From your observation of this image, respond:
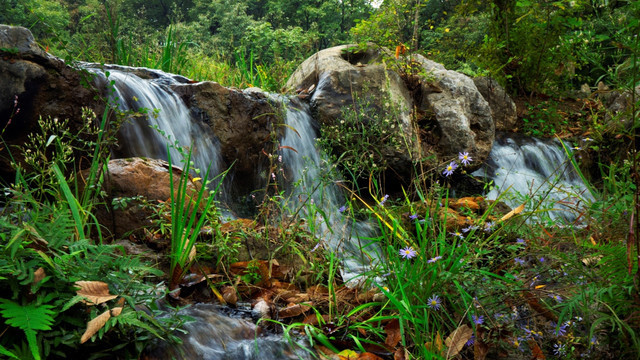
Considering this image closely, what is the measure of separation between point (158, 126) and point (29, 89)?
103cm

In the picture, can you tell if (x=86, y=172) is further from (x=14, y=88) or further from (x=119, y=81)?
(x=119, y=81)

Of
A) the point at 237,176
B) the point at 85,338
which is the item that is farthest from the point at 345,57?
the point at 85,338

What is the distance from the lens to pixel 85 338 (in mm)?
1183

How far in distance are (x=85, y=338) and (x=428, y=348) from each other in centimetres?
127

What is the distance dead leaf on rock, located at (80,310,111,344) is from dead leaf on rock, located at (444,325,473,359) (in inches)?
50.3

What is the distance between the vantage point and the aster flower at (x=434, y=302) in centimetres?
179

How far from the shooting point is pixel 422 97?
6.44 m

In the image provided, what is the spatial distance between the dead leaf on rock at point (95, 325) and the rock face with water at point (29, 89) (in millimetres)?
→ 2326

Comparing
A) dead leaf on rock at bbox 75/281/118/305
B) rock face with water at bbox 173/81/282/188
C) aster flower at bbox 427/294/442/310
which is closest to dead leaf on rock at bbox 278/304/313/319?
aster flower at bbox 427/294/442/310

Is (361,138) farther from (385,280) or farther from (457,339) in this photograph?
(457,339)

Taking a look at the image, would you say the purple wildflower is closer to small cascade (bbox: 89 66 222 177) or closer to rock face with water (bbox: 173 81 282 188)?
small cascade (bbox: 89 66 222 177)

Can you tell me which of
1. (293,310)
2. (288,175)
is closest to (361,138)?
(293,310)

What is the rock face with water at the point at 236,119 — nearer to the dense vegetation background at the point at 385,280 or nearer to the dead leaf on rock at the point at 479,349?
the dense vegetation background at the point at 385,280

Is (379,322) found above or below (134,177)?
below
